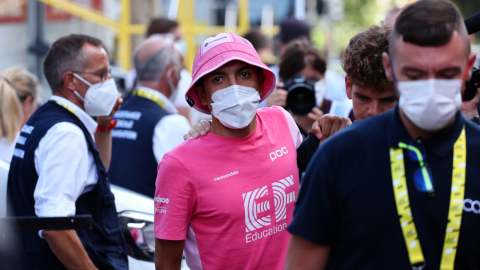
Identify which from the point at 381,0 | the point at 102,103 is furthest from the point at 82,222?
the point at 381,0

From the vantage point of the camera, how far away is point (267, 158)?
7.23ft

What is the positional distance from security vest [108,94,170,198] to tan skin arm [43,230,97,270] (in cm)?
114

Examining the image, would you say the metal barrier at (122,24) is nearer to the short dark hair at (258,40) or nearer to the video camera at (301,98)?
the short dark hair at (258,40)

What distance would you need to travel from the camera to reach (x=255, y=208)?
6.87 ft

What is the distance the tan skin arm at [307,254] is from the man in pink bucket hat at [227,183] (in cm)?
59

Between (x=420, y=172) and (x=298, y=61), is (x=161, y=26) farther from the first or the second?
(x=420, y=172)

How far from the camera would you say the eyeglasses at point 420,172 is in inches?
52.9

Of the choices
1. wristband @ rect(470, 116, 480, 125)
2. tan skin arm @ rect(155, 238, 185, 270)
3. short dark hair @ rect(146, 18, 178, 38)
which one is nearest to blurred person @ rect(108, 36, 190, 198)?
tan skin arm @ rect(155, 238, 185, 270)

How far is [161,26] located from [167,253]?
5080 millimetres

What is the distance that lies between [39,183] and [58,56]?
0.85 metres

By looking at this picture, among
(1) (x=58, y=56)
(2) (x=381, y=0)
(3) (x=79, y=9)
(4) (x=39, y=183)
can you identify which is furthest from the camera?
(2) (x=381, y=0)

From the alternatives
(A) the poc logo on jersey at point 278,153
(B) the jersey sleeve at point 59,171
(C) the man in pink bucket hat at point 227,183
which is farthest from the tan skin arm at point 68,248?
(A) the poc logo on jersey at point 278,153

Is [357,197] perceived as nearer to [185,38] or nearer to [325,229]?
[325,229]

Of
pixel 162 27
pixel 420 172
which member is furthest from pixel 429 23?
pixel 162 27
